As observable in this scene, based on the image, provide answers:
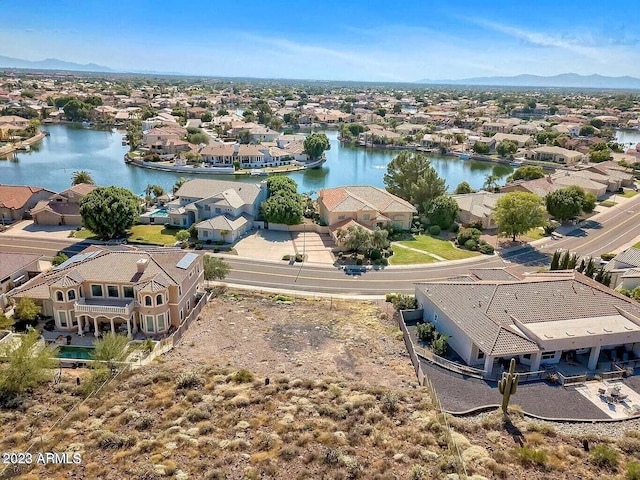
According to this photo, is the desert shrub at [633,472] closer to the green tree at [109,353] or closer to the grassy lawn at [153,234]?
the green tree at [109,353]

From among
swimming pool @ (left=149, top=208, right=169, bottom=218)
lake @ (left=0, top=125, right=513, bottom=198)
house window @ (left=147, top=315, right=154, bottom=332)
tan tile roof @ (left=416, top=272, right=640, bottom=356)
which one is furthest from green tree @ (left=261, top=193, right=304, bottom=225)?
lake @ (left=0, top=125, right=513, bottom=198)

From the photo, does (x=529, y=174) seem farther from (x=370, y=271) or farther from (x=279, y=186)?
(x=370, y=271)

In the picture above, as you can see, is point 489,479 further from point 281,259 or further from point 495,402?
point 281,259

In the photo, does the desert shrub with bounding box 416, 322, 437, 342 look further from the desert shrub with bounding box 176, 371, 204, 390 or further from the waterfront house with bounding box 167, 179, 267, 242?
the waterfront house with bounding box 167, 179, 267, 242

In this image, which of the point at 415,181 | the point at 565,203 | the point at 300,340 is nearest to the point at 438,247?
the point at 415,181

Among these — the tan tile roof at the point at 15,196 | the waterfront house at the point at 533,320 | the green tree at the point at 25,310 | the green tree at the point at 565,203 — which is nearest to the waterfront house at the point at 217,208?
the tan tile roof at the point at 15,196

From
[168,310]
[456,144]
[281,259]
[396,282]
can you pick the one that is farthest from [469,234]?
[456,144]
